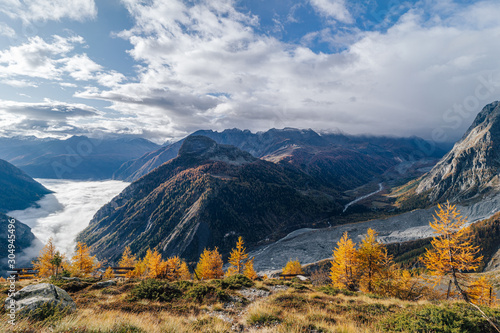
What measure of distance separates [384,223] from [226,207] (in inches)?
5680

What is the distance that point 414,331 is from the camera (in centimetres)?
820

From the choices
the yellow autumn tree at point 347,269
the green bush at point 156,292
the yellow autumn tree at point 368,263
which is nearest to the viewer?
the green bush at point 156,292

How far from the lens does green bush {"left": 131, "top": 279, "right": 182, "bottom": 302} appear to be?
1561 cm

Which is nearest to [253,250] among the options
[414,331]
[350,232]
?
[350,232]

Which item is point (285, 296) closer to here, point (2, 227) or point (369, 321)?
point (369, 321)

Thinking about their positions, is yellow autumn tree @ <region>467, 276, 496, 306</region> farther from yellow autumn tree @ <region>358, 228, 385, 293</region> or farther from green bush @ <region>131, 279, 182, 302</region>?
green bush @ <region>131, 279, 182, 302</region>

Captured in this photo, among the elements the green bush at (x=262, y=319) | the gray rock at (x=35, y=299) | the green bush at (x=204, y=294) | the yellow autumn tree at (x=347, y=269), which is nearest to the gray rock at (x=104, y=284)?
the gray rock at (x=35, y=299)

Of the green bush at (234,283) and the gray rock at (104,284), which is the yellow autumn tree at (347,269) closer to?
A: the green bush at (234,283)

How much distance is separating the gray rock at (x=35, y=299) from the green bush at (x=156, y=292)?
4.66 m

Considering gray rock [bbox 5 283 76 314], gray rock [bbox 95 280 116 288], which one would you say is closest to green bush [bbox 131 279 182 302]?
gray rock [bbox 5 283 76 314]

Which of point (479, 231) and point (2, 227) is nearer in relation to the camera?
point (479, 231)

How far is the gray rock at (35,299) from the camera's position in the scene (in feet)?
31.0

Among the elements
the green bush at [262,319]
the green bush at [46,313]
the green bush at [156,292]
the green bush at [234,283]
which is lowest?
the green bush at [234,283]

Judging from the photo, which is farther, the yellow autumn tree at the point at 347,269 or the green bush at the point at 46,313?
the yellow autumn tree at the point at 347,269
